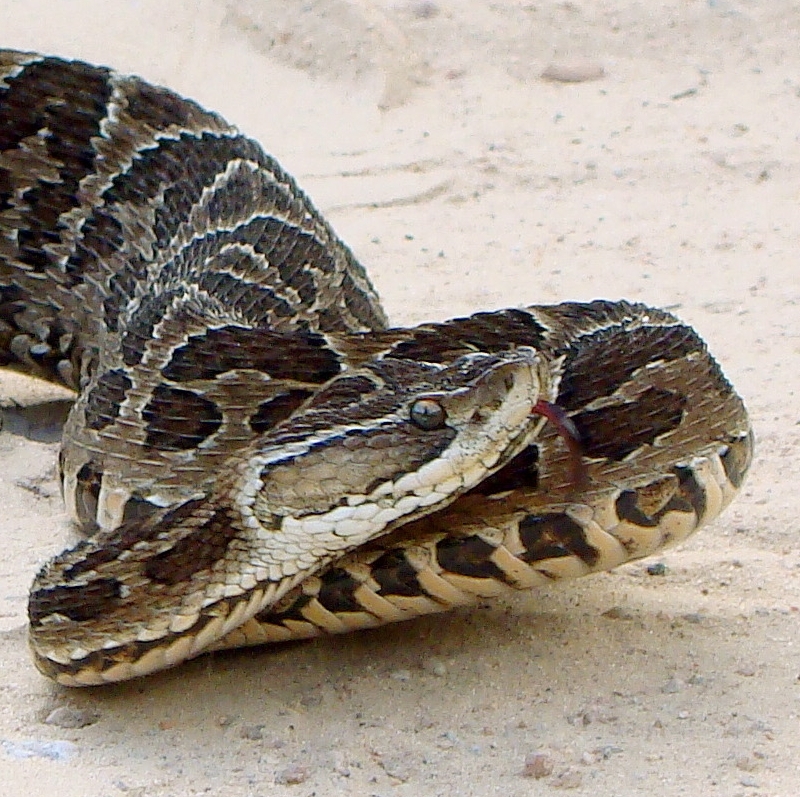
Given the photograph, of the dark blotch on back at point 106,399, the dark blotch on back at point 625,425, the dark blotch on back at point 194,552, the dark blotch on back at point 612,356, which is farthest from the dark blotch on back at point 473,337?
the dark blotch on back at point 106,399

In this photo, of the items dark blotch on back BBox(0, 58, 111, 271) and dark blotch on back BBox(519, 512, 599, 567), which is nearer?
dark blotch on back BBox(519, 512, 599, 567)

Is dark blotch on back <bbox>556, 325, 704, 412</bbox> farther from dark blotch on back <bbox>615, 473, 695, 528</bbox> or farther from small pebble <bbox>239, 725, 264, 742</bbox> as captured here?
small pebble <bbox>239, 725, 264, 742</bbox>

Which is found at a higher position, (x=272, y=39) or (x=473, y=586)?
(x=272, y=39)

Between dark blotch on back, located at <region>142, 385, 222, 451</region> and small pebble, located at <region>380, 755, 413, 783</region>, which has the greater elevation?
dark blotch on back, located at <region>142, 385, 222, 451</region>

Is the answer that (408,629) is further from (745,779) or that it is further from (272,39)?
(272,39)

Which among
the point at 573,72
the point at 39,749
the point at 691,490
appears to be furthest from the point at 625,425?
the point at 573,72

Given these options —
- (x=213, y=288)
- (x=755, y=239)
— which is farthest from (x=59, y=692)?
(x=755, y=239)

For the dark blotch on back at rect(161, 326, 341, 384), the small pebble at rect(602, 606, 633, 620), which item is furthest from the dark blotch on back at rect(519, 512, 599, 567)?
the dark blotch on back at rect(161, 326, 341, 384)
